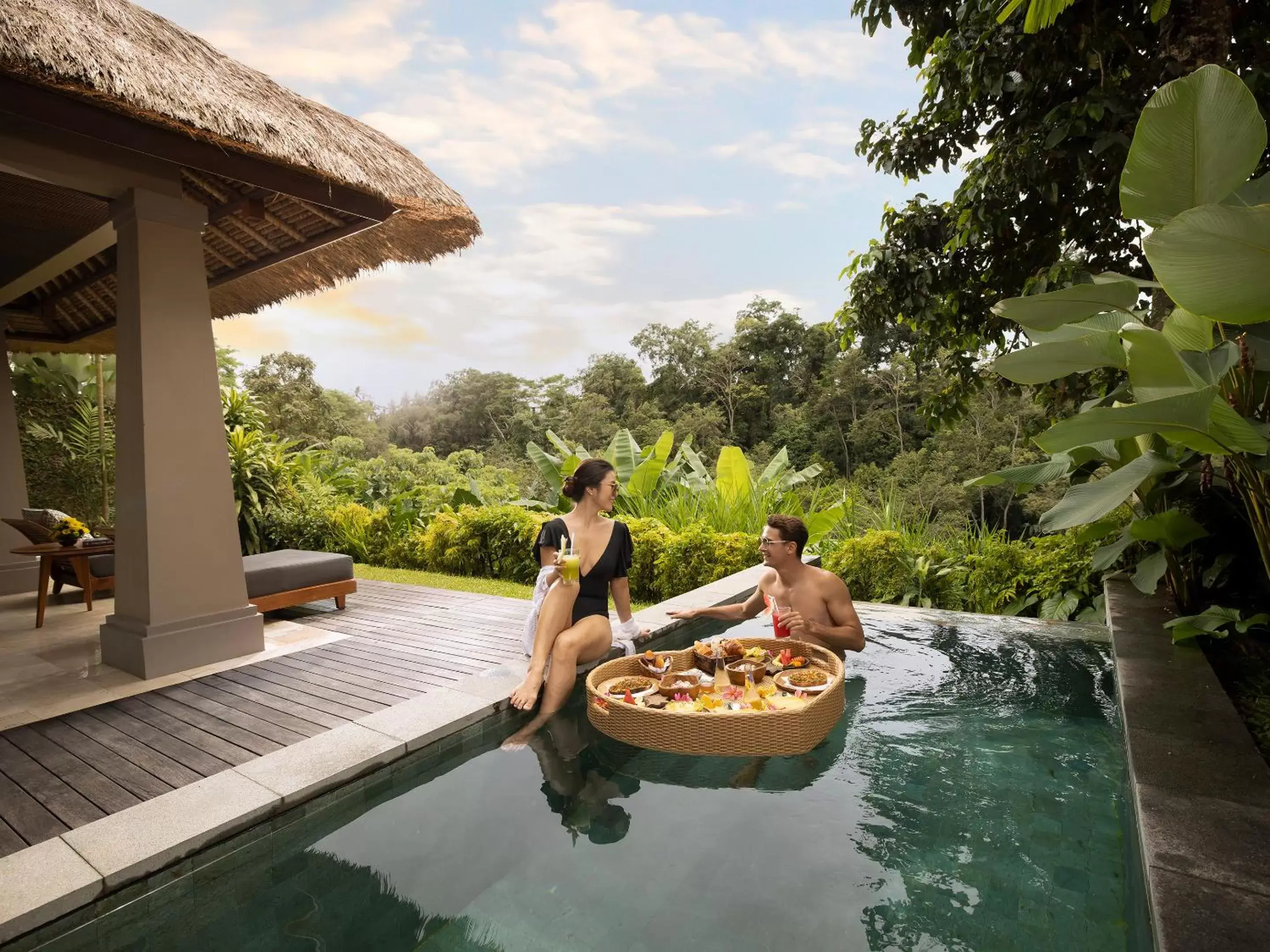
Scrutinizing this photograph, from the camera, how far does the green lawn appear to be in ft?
22.2

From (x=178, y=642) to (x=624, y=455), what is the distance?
5.37 m

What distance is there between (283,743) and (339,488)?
8.92 m

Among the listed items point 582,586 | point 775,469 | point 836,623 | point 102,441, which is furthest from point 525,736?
point 102,441

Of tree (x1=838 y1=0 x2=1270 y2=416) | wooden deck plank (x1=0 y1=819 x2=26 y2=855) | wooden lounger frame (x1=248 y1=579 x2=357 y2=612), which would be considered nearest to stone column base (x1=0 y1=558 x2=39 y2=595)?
wooden lounger frame (x1=248 y1=579 x2=357 y2=612)

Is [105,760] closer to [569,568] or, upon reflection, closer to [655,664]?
[569,568]

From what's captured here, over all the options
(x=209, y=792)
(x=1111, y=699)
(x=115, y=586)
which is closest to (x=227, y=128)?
(x=115, y=586)

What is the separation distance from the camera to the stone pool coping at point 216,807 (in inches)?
77.2

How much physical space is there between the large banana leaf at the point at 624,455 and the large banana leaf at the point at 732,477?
1.04m

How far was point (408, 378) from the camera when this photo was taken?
55.5m

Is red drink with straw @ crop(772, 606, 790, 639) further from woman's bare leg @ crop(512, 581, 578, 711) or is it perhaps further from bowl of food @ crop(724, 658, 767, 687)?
woman's bare leg @ crop(512, 581, 578, 711)

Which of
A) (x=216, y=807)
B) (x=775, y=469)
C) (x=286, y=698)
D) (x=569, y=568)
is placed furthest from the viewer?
(x=775, y=469)

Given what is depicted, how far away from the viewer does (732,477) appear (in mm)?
8008

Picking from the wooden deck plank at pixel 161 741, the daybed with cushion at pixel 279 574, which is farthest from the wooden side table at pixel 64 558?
the wooden deck plank at pixel 161 741

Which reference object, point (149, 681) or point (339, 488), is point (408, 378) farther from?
point (149, 681)
